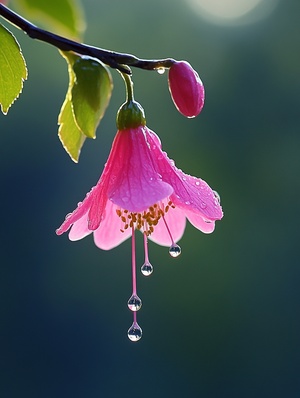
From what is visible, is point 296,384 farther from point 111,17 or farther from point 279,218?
point 111,17

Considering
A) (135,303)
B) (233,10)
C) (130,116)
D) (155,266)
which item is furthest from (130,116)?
(233,10)

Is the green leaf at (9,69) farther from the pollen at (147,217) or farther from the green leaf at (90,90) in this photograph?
the pollen at (147,217)

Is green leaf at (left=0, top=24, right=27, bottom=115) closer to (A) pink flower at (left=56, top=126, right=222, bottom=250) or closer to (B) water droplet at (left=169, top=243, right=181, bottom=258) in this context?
(A) pink flower at (left=56, top=126, right=222, bottom=250)

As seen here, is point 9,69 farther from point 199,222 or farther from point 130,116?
point 199,222

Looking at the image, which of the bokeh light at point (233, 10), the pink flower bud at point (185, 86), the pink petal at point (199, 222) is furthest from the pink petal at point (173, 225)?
the bokeh light at point (233, 10)

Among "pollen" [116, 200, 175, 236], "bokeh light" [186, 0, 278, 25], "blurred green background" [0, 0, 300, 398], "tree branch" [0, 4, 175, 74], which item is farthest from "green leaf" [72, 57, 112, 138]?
"bokeh light" [186, 0, 278, 25]

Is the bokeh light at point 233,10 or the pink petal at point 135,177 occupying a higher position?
the bokeh light at point 233,10

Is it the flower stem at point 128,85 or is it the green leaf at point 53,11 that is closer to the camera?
the green leaf at point 53,11
